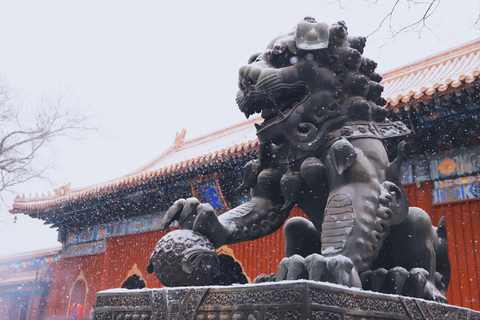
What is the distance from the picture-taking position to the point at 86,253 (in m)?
11.3

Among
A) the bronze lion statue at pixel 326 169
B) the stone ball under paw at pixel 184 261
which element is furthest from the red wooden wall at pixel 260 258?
the stone ball under paw at pixel 184 261

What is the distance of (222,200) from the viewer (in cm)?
797

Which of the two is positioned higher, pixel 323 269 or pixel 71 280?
pixel 323 269

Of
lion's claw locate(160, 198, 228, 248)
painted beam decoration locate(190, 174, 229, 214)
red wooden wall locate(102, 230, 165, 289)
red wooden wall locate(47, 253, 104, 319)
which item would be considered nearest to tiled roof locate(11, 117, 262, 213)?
painted beam decoration locate(190, 174, 229, 214)

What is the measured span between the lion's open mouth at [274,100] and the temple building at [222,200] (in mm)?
3598

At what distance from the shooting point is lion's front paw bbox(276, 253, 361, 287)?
4.03 ft

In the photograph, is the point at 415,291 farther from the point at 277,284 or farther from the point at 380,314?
the point at 277,284

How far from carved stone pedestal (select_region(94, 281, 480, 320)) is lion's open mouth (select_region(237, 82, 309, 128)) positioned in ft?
2.58

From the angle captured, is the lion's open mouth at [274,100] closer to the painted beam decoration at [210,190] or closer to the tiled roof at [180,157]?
the tiled roof at [180,157]

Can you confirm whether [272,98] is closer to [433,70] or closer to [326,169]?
[326,169]

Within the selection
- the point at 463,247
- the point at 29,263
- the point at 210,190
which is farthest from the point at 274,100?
the point at 29,263

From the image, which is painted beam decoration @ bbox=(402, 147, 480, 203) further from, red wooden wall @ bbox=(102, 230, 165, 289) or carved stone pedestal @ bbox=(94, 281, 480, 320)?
red wooden wall @ bbox=(102, 230, 165, 289)

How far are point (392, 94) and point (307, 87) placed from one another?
649cm

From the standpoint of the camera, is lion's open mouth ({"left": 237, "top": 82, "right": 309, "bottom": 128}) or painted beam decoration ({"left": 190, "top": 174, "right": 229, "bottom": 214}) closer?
lion's open mouth ({"left": 237, "top": 82, "right": 309, "bottom": 128})
